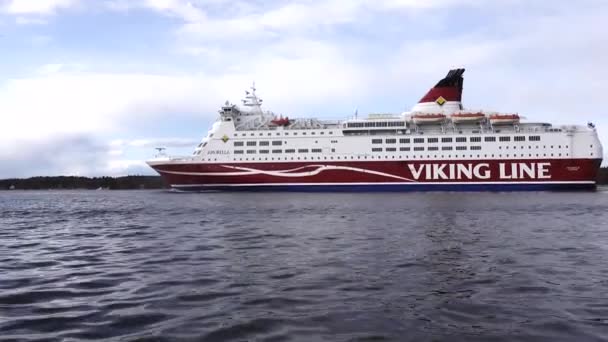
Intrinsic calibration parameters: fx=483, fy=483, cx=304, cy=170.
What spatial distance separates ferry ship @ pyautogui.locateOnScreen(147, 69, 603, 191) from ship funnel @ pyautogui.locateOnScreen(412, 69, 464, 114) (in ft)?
2.10

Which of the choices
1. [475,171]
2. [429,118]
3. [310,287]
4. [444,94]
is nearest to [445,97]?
[444,94]

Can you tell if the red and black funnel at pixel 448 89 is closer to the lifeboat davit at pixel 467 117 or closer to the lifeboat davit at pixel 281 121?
the lifeboat davit at pixel 467 117

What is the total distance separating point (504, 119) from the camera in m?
45.3

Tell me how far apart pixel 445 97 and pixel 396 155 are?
9.74 metres

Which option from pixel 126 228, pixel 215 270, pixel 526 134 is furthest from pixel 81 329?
pixel 526 134

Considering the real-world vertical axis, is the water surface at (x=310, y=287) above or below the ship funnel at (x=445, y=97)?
below

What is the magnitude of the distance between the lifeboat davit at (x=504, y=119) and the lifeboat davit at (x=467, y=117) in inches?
42.4

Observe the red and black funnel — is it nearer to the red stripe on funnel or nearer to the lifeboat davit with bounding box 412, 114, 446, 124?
the red stripe on funnel

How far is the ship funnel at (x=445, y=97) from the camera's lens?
49188 millimetres

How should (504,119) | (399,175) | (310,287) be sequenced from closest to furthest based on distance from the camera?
(310,287) → (399,175) → (504,119)

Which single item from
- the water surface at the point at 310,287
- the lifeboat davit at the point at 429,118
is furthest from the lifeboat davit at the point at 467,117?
the water surface at the point at 310,287

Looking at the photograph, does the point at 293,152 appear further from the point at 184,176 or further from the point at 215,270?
the point at 215,270

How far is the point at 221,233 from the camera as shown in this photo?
1380cm

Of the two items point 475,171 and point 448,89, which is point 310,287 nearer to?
point 475,171
